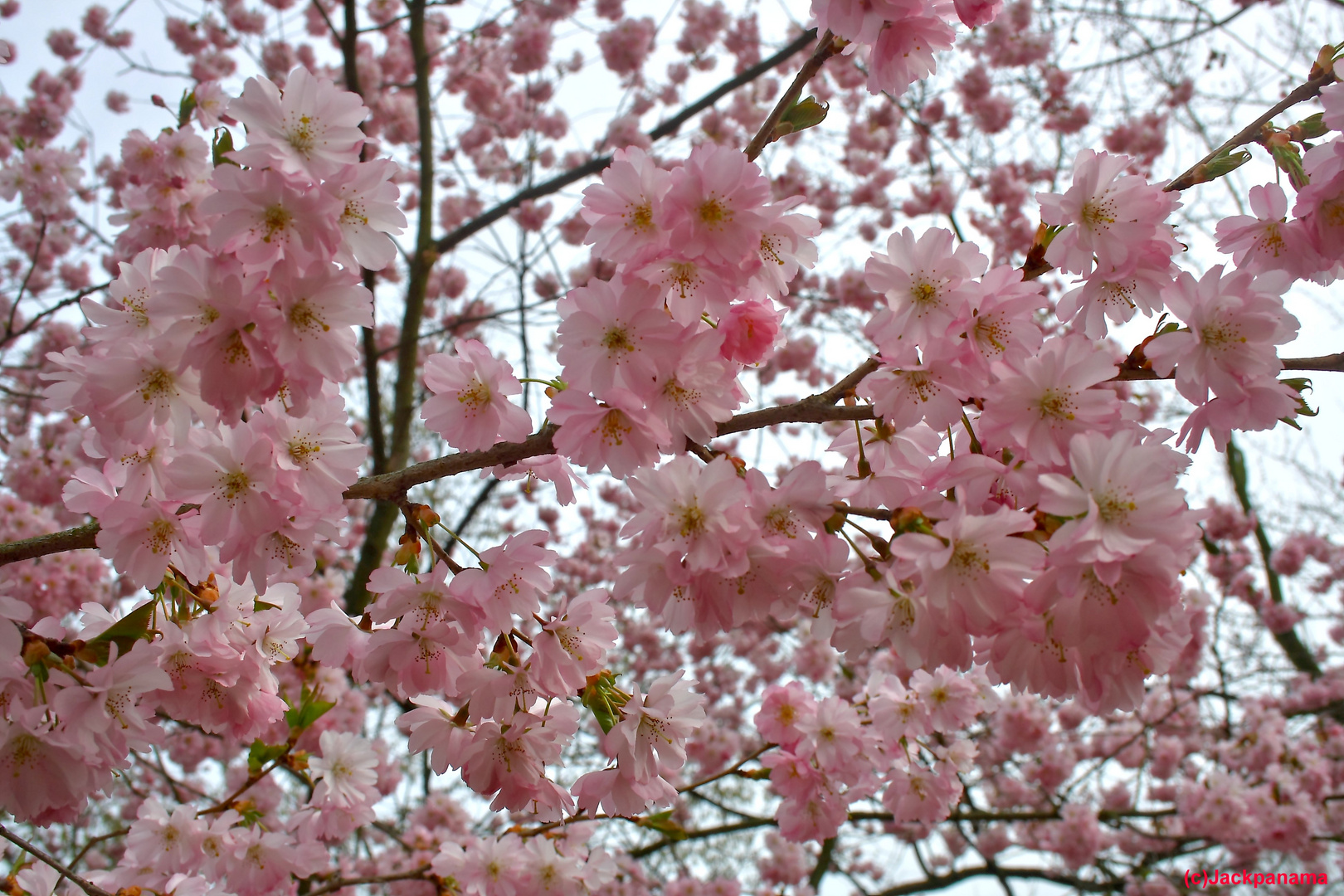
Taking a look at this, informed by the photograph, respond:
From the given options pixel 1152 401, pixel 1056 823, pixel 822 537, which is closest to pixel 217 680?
pixel 822 537

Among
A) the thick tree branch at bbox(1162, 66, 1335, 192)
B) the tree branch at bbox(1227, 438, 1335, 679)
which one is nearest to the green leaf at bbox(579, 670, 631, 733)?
the thick tree branch at bbox(1162, 66, 1335, 192)

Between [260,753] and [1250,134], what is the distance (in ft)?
8.90

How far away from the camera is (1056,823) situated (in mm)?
5805

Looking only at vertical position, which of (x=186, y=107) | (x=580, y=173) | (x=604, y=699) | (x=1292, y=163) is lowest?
(x=604, y=699)

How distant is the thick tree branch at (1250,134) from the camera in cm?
153

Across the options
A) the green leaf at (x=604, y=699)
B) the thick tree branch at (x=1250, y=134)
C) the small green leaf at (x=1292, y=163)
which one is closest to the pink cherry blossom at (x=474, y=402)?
the green leaf at (x=604, y=699)

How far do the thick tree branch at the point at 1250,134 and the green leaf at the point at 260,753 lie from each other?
2517 mm

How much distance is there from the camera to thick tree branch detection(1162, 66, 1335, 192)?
1528 millimetres

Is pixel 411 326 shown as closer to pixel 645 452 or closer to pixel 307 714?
pixel 307 714

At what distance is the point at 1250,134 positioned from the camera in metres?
1.56

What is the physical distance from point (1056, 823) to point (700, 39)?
7.35 metres

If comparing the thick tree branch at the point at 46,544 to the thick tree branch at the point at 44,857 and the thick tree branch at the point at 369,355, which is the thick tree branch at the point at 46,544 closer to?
the thick tree branch at the point at 44,857

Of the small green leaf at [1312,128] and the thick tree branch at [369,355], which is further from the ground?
the thick tree branch at [369,355]

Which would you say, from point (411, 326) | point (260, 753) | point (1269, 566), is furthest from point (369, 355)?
point (1269, 566)
